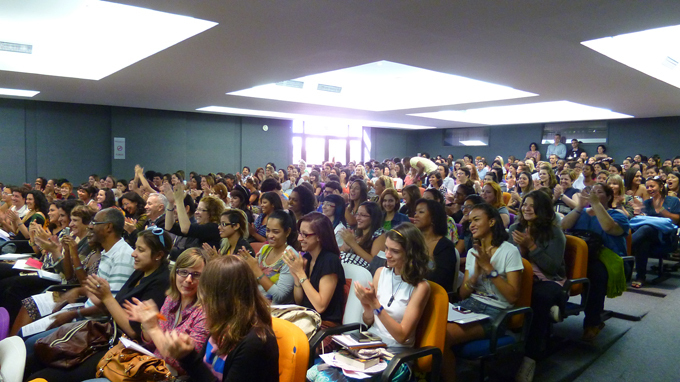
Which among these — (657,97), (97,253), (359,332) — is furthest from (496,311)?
(657,97)

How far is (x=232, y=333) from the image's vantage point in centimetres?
153

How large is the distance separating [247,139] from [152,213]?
33.5 feet

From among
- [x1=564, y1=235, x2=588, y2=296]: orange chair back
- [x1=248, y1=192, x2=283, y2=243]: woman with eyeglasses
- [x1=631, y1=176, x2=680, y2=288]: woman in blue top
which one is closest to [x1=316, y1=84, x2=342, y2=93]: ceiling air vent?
[x1=248, y1=192, x2=283, y2=243]: woman with eyeglasses

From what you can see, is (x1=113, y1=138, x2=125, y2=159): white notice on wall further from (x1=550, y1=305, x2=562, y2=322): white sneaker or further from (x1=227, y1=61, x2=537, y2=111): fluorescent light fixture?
(x1=550, y1=305, x2=562, y2=322): white sneaker

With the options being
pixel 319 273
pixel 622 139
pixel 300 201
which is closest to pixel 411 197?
pixel 300 201

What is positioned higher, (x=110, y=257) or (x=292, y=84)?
(x=292, y=84)

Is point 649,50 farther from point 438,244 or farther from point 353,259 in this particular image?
point 353,259

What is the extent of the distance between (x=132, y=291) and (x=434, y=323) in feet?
5.76

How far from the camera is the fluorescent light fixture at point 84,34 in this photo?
5.16m

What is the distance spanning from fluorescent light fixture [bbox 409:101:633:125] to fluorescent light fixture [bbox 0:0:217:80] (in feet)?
25.2

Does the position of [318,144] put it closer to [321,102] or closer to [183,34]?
[321,102]

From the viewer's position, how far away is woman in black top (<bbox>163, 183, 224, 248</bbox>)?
11.7 feet

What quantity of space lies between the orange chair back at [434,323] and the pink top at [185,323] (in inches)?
43.6

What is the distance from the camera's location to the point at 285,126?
14.9m
